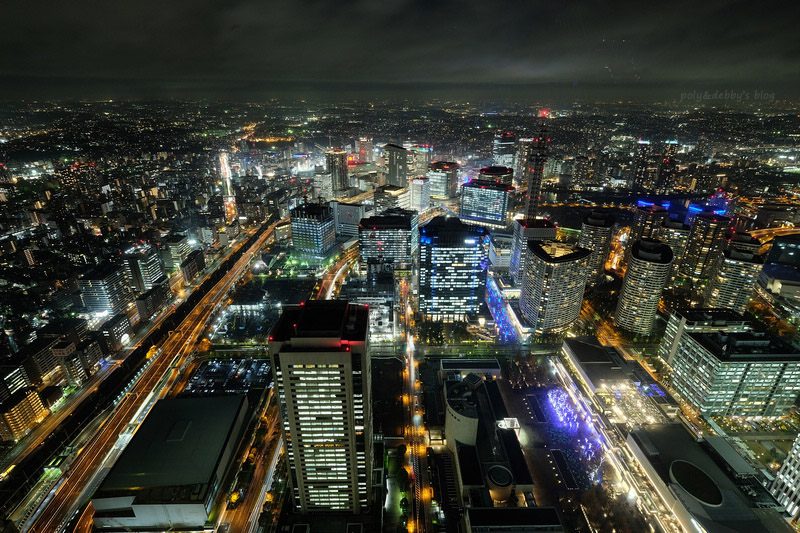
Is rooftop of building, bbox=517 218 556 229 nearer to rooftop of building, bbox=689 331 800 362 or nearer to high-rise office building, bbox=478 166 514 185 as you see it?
rooftop of building, bbox=689 331 800 362

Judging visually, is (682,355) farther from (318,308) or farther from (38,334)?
(38,334)

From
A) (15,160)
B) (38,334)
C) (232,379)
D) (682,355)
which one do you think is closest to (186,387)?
(232,379)

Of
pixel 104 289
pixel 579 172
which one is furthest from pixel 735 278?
pixel 104 289

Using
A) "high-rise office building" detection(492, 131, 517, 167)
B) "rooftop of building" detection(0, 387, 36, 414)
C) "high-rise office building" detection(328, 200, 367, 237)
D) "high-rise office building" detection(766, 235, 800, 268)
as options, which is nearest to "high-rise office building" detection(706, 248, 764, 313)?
"high-rise office building" detection(766, 235, 800, 268)

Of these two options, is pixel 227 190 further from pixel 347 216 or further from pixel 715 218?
pixel 715 218

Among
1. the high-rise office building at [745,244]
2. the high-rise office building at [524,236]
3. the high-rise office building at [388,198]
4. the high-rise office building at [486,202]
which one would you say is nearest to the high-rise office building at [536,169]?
the high-rise office building at [524,236]

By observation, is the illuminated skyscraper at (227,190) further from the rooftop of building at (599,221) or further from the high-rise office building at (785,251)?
the high-rise office building at (785,251)
